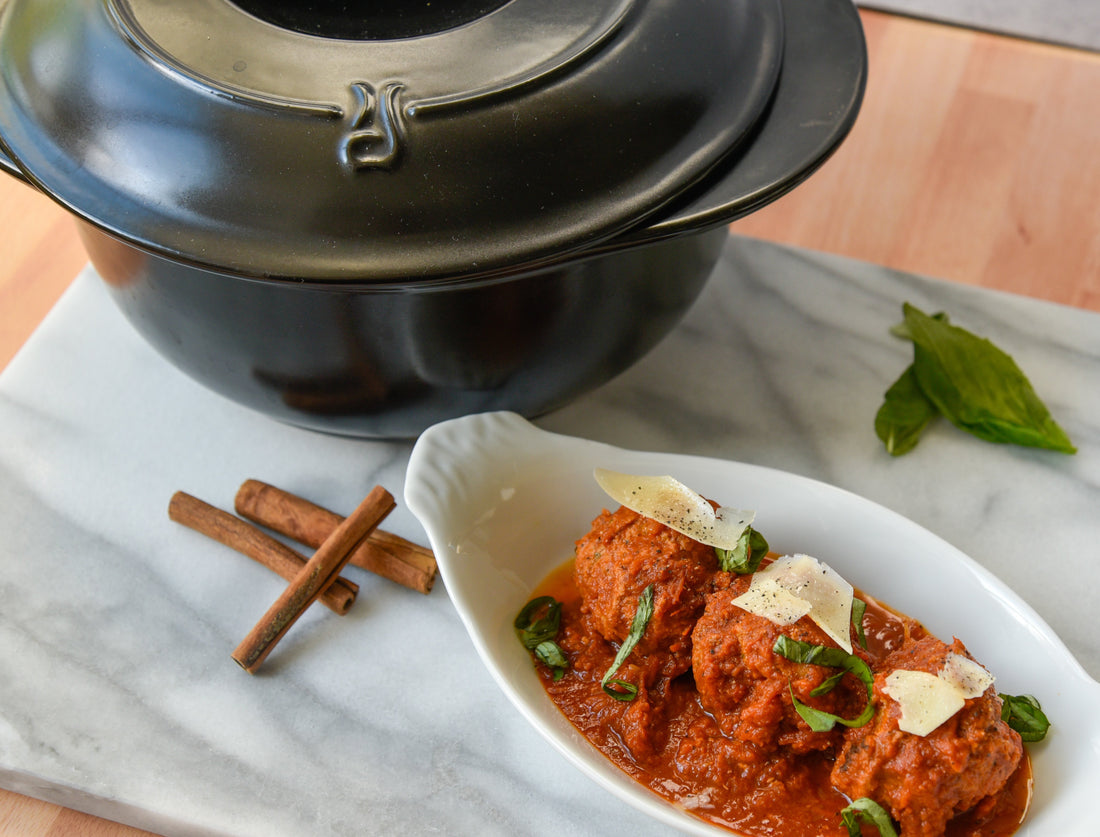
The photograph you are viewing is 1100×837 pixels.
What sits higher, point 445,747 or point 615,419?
point 615,419

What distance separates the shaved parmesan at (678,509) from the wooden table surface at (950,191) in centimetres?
99

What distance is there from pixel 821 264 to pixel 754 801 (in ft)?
3.59

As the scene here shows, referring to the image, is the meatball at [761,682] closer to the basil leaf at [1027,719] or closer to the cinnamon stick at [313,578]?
the basil leaf at [1027,719]

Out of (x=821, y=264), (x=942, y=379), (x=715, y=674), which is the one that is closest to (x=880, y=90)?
(x=821, y=264)

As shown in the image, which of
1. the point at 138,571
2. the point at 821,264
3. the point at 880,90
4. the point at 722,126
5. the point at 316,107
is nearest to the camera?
the point at 316,107

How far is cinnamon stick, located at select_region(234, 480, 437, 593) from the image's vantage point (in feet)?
4.83

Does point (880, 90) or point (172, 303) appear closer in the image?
point (172, 303)

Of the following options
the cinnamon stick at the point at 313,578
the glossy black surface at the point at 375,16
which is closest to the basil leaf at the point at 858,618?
the cinnamon stick at the point at 313,578

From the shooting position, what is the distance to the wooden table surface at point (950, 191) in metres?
2.02

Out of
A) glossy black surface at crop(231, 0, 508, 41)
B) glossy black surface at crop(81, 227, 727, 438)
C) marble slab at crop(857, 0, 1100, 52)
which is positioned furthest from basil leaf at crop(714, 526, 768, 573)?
marble slab at crop(857, 0, 1100, 52)

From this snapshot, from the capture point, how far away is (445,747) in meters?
1.32

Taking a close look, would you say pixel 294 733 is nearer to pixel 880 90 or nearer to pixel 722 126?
pixel 722 126

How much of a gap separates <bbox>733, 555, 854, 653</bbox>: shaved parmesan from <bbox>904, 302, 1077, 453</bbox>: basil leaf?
0.60 metres

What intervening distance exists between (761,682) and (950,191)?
1.38 metres
